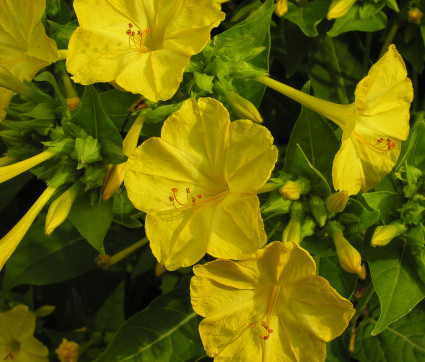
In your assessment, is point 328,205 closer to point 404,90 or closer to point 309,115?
point 309,115

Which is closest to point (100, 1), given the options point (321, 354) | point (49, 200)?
point (49, 200)

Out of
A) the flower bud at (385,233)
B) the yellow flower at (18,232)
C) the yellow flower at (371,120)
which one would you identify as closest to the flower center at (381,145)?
the yellow flower at (371,120)

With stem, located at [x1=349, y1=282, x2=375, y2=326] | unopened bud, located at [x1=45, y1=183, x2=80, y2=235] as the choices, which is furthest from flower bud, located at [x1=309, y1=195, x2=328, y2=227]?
unopened bud, located at [x1=45, y1=183, x2=80, y2=235]

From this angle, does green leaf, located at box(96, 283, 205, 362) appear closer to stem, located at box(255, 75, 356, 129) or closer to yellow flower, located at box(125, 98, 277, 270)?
yellow flower, located at box(125, 98, 277, 270)

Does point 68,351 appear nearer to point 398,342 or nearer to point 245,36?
point 398,342

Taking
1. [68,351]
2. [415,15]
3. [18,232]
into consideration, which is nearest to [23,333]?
[68,351]

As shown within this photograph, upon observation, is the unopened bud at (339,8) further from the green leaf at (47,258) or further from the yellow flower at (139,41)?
the green leaf at (47,258)
